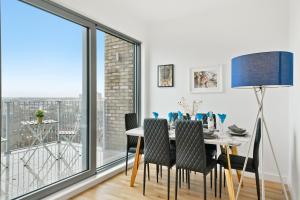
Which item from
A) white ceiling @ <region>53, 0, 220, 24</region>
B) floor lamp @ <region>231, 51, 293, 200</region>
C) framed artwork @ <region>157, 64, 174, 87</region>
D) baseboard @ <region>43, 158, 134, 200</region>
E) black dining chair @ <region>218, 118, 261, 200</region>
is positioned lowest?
baseboard @ <region>43, 158, 134, 200</region>

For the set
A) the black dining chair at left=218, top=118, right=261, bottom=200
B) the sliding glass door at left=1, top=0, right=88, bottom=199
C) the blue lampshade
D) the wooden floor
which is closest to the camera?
the blue lampshade

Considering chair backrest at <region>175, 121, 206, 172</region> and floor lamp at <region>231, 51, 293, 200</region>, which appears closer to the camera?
floor lamp at <region>231, 51, 293, 200</region>

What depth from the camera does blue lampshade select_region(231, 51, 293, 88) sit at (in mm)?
1674

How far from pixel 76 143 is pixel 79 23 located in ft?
5.55

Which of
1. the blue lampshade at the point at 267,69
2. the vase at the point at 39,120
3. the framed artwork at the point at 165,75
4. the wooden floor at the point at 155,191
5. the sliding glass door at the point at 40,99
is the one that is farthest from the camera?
the framed artwork at the point at 165,75

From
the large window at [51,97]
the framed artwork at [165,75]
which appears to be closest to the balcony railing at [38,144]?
the large window at [51,97]

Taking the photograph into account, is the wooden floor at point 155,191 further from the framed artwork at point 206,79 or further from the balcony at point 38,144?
the framed artwork at point 206,79

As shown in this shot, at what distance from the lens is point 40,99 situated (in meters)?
2.33

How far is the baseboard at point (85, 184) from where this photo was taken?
2.36 metres

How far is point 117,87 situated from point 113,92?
0.47 ft

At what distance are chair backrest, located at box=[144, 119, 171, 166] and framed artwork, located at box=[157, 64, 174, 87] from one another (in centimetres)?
159

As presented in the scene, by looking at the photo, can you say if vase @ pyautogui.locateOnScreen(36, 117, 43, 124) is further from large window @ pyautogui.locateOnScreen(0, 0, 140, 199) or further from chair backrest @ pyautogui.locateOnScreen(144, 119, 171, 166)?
chair backrest @ pyautogui.locateOnScreen(144, 119, 171, 166)

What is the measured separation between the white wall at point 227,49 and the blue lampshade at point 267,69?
1.44m

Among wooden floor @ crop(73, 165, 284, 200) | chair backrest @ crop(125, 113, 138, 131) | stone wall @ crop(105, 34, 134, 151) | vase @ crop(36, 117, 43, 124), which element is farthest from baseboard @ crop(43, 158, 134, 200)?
vase @ crop(36, 117, 43, 124)
